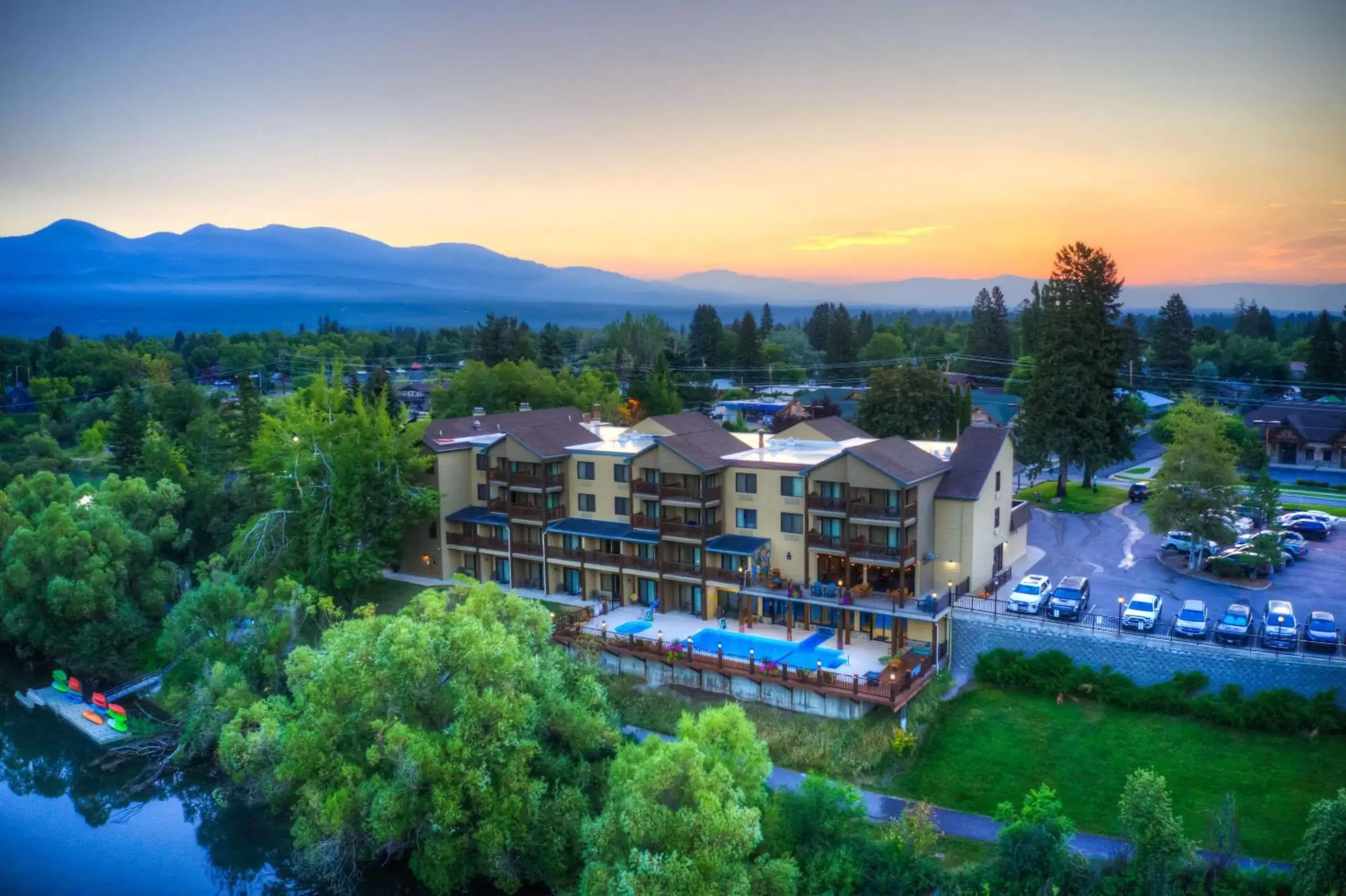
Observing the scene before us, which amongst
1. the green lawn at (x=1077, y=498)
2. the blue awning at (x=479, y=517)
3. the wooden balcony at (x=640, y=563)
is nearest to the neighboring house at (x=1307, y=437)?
the green lawn at (x=1077, y=498)

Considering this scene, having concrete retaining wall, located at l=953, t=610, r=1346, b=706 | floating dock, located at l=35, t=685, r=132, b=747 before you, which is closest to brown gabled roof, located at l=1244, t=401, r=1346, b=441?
concrete retaining wall, located at l=953, t=610, r=1346, b=706

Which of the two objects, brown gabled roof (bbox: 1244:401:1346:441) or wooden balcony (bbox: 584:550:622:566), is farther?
brown gabled roof (bbox: 1244:401:1346:441)

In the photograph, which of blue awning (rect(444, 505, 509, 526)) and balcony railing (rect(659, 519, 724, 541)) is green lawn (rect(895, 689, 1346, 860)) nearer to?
balcony railing (rect(659, 519, 724, 541))

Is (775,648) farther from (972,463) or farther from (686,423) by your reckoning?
(686,423)

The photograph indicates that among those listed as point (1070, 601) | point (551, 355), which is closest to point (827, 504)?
point (1070, 601)

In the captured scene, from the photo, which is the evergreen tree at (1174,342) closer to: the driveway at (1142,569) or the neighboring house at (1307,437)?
the neighboring house at (1307,437)

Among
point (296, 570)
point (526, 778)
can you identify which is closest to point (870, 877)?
point (526, 778)
